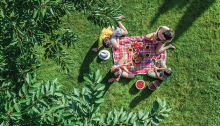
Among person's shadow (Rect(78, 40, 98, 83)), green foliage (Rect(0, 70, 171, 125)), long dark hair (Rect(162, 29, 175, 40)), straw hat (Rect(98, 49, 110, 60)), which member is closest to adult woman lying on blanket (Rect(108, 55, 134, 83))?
straw hat (Rect(98, 49, 110, 60))

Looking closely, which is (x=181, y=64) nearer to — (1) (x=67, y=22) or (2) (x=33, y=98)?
(1) (x=67, y=22)

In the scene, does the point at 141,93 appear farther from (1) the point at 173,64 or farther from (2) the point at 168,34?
(2) the point at 168,34

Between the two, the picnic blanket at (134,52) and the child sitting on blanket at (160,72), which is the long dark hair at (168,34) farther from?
the child sitting on blanket at (160,72)

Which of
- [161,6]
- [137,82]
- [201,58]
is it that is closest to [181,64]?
[201,58]

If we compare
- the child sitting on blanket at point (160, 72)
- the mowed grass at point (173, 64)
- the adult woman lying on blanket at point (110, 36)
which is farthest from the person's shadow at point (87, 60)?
the child sitting on blanket at point (160, 72)

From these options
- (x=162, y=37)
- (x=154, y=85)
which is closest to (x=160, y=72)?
(x=154, y=85)

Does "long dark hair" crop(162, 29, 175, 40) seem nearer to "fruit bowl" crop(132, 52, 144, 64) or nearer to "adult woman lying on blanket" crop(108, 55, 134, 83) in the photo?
"fruit bowl" crop(132, 52, 144, 64)
